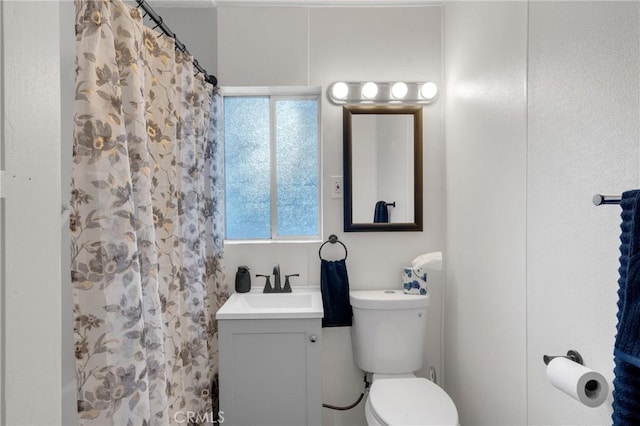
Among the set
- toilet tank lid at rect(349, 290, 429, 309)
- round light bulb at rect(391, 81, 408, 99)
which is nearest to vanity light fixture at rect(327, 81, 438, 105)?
round light bulb at rect(391, 81, 408, 99)

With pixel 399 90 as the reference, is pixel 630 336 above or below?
below

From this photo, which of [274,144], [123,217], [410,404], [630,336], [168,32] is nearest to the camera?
[630,336]

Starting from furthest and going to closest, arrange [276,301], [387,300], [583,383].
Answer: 1. [276,301]
2. [387,300]
3. [583,383]

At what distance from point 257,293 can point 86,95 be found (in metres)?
1.37

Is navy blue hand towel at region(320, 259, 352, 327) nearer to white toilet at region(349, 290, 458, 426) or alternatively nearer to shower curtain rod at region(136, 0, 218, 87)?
white toilet at region(349, 290, 458, 426)

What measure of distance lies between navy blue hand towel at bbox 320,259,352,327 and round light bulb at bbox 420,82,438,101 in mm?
1104

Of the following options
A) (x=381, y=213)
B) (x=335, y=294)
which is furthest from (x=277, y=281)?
(x=381, y=213)

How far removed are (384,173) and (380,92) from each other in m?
0.47

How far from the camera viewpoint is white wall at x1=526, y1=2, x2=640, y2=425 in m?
0.88

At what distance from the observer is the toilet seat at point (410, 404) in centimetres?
141

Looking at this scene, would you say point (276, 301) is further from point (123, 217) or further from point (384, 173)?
point (123, 217)

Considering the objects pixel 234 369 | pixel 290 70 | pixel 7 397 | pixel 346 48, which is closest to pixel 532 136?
pixel 346 48

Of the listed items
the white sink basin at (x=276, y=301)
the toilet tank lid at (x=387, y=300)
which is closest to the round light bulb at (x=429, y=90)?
the toilet tank lid at (x=387, y=300)

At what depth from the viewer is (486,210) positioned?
1.56 m
